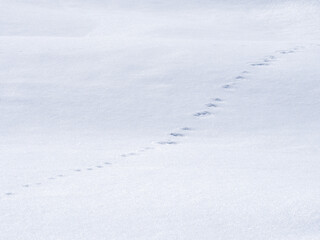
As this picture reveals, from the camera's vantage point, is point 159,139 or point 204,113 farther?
point 204,113

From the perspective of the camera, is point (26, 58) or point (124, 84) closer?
point (124, 84)

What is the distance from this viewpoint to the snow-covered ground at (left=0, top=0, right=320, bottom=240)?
2404 mm

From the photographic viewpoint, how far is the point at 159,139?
13.4 feet

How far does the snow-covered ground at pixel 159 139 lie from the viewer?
94.7 inches

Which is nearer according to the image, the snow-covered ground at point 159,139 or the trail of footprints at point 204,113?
the snow-covered ground at point 159,139

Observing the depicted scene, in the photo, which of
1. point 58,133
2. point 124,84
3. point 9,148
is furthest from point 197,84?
point 9,148

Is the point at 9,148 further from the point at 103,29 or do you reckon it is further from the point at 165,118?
the point at 103,29

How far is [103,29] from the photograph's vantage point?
8422 mm

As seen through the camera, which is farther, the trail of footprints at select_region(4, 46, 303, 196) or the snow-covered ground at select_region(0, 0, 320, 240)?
the trail of footprints at select_region(4, 46, 303, 196)

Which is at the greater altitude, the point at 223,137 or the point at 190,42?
the point at 190,42

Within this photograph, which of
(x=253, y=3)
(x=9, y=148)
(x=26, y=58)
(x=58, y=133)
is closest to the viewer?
(x=9, y=148)

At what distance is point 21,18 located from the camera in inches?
348

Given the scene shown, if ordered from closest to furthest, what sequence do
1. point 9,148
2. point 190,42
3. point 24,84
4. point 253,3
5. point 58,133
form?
point 9,148
point 58,133
point 24,84
point 190,42
point 253,3

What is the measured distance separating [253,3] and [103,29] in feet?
10.1
